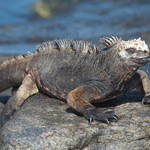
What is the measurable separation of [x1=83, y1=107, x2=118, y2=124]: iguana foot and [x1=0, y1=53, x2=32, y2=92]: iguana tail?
2.18 meters

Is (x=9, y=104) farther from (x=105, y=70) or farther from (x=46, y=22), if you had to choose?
(x=46, y=22)

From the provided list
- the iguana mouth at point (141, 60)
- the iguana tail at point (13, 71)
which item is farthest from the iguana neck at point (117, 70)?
the iguana tail at point (13, 71)

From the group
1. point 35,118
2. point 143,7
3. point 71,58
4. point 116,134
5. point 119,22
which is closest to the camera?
point 116,134

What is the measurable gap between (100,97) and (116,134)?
2.49ft

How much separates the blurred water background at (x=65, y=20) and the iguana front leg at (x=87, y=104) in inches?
268

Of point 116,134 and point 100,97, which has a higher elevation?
point 100,97

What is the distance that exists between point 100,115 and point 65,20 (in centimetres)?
1555

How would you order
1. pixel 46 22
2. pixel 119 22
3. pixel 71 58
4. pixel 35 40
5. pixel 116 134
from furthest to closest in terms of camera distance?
pixel 46 22 < pixel 119 22 < pixel 35 40 < pixel 71 58 < pixel 116 134

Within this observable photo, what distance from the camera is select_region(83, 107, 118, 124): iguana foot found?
16.2 ft

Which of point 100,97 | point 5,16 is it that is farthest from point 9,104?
point 5,16

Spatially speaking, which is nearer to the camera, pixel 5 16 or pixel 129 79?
pixel 129 79

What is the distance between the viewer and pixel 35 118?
5.22 metres

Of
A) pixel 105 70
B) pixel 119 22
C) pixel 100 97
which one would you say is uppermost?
pixel 119 22

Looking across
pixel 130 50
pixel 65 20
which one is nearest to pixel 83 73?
pixel 130 50
